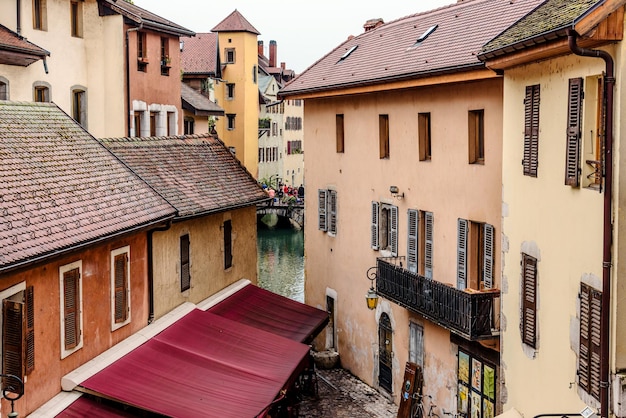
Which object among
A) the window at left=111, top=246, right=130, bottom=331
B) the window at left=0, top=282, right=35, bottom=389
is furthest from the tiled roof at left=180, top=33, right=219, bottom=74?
the window at left=0, top=282, right=35, bottom=389

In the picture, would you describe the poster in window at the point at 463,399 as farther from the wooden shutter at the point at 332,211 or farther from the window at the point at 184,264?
the wooden shutter at the point at 332,211

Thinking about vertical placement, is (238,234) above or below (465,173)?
below

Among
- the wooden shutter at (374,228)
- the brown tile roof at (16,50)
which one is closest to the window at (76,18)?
the brown tile roof at (16,50)

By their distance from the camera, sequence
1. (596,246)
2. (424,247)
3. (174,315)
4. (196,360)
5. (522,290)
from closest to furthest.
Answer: (596,246), (522,290), (196,360), (174,315), (424,247)

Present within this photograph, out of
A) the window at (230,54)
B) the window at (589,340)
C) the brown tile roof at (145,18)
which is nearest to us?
the window at (589,340)

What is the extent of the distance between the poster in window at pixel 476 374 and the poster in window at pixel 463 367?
1.01ft

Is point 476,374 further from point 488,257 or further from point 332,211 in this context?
point 332,211

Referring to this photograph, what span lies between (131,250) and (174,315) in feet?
8.71

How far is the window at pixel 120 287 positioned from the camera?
59.1 ft

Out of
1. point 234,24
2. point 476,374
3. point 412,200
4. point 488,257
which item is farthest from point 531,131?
point 234,24

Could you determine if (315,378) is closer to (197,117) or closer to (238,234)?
(238,234)

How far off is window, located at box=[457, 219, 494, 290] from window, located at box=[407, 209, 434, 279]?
5.44ft

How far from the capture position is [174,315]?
2116 centimetres

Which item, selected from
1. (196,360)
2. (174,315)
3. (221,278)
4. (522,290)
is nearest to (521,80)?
(522,290)
